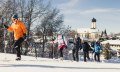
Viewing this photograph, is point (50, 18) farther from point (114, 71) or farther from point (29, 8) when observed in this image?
point (114, 71)

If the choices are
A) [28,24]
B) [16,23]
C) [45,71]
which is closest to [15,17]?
[16,23]

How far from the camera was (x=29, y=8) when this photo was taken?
54.7m

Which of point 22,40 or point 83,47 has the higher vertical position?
point 22,40

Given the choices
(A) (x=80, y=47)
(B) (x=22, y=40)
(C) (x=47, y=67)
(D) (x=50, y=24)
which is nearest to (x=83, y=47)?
(A) (x=80, y=47)

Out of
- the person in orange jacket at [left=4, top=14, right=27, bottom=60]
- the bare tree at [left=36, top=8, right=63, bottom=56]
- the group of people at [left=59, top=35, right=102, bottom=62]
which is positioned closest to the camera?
the person in orange jacket at [left=4, top=14, right=27, bottom=60]

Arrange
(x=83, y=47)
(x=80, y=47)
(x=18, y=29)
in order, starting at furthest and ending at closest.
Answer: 1. (x=83, y=47)
2. (x=80, y=47)
3. (x=18, y=29)

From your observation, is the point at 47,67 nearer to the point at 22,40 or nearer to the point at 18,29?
the point at 18,29

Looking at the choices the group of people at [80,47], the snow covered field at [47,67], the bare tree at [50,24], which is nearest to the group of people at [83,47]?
the group of people at [80,47]

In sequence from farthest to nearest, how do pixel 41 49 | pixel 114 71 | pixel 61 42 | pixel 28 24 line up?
1. pixel 41 49
2. pixel 28 24
3. pixel 61 42
4. pixel 114 71

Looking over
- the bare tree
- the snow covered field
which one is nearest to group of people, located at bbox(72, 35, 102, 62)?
the snow covered field

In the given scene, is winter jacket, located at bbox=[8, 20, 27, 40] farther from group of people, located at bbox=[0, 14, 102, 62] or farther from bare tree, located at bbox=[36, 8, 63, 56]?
bare tree, located at bbox=[36, 8, 63, 56]

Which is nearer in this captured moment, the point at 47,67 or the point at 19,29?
the point at 47,67

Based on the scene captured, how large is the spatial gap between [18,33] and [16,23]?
478 millimetres

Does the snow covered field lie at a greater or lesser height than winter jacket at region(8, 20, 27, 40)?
lesser
